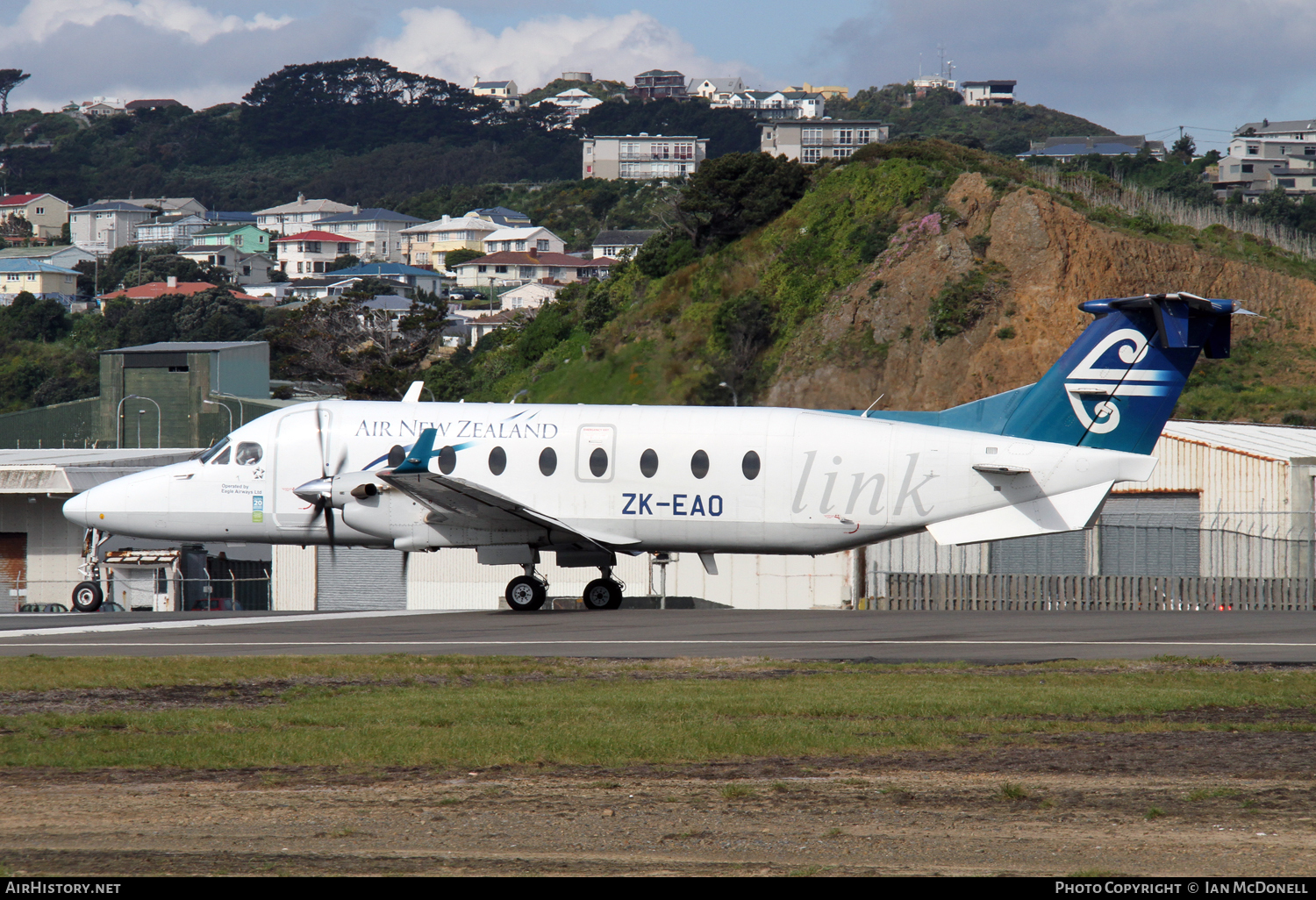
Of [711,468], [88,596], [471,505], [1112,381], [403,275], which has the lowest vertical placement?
[88,596]

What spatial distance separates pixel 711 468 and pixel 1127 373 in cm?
780

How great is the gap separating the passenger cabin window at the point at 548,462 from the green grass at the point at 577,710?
8256 mm

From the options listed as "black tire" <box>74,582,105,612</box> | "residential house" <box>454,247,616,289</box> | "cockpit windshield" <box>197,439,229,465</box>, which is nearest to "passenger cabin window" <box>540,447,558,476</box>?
"cockpit windshield" <box>197,439,229,465</box>

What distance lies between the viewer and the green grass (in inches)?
440

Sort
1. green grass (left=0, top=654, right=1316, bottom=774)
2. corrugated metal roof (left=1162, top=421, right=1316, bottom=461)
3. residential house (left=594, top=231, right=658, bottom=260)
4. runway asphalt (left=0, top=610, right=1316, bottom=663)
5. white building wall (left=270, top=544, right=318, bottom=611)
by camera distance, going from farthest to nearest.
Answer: residential house (left=594, top=231, right=658, bottom=260)
white building wall (left=270, top=544, right=318, bottom=611)
corrugated metal roof (left=1162, top=421, right=1316, bottom=461)
runway asphalt (left=0, top=610, right=1316, bottom=663)
green grass (left=0, top=654, right=1316, bottom=774)

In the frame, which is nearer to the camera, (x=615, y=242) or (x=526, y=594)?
(x=526, y=594)

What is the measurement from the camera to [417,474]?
23812 millimetres

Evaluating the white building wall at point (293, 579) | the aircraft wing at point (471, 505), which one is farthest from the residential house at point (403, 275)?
the aircraft wing at point (471, 505)

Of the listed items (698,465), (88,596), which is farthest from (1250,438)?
(88,596)

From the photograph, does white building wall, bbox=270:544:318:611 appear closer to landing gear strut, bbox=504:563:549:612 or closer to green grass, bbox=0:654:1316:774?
landing gear strut, bbox=504:563:549:612

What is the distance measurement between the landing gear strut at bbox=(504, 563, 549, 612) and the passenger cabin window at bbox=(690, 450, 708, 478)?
382 cm

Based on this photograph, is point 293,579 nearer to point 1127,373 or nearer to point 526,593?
point 526,593

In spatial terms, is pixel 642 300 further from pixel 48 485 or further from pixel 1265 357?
pixel 48 485

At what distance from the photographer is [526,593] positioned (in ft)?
86.0
